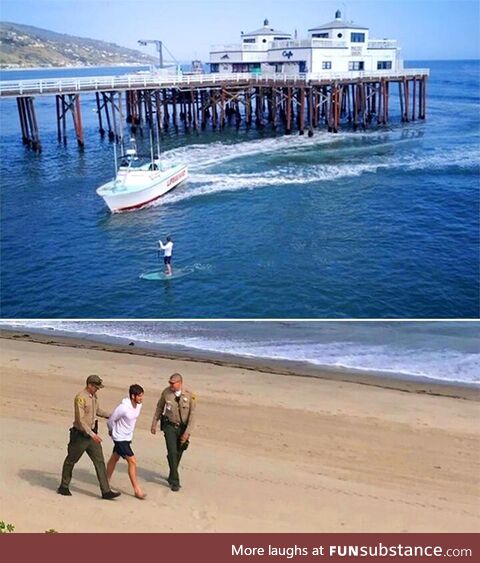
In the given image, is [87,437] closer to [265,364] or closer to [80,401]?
[80,401]

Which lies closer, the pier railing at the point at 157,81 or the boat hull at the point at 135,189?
the boat hull at the point at 135,189

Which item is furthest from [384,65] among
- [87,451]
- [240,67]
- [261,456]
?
[87,451]

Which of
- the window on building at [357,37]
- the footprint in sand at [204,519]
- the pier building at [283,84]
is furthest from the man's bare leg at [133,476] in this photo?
the window on building at [357,37]

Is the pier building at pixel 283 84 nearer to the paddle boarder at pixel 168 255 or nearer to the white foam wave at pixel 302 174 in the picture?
the white foam wave at pixel 302 174

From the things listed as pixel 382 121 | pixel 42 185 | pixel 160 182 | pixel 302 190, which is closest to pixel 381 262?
pixel 302 190

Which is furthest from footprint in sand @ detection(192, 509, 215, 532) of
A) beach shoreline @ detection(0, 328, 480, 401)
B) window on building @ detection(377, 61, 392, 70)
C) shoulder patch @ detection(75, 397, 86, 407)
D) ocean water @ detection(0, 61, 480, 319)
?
window on building @ detection(377, 61, 392, 70)

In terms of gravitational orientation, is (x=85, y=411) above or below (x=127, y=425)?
above

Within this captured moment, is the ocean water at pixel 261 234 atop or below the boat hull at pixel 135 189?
below
